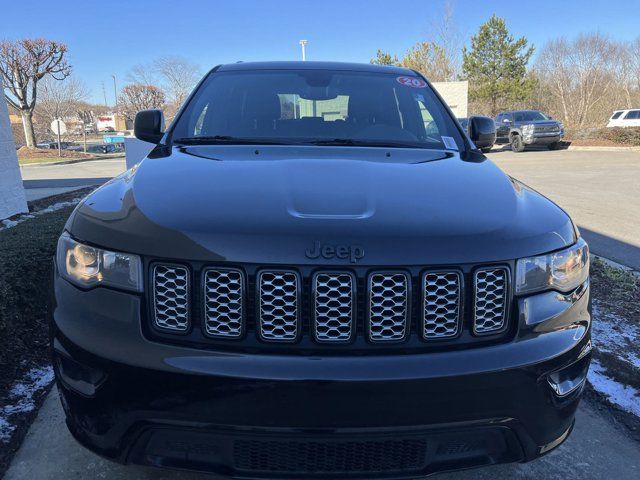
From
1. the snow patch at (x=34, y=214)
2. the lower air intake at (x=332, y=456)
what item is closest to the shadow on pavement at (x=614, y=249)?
the lower air intake at (x=332, y=456)

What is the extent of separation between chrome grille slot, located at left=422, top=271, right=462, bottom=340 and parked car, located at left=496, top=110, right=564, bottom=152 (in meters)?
23.3

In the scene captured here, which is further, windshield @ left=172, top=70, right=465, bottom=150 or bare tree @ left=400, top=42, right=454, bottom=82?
bare tree @ left=400, top=42, right=454, bottom=82

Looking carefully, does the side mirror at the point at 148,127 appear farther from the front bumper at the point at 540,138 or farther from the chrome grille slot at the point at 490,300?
the front bumper at the point at 540,138

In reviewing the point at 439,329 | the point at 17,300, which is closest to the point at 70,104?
the point at 17,300

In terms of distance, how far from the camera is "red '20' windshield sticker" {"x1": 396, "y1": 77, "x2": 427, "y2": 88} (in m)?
3.37

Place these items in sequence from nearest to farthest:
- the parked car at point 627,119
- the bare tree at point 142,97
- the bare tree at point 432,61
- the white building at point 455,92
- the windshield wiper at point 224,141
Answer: the windshield wiper at point 224,141, the parked car at point 627,119, the white building at point 455,92, the bare tree at point 432,61, the bare tree at point 142,97

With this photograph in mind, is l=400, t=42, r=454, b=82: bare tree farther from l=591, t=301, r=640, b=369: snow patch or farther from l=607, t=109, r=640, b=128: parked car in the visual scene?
l=591, t=301, r=640, b=369: snow patch

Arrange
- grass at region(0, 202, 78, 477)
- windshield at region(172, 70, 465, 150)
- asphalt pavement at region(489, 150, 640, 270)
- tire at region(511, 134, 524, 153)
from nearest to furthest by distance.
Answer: windshield at region(172, 70, 465, 150) → grass at region(0, 202, 78, 477) → asphalt pavement at region(489, 150, 640, 270) → tire at region(511, 134, 524, 153)

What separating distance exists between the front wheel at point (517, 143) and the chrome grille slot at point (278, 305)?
2389 cm

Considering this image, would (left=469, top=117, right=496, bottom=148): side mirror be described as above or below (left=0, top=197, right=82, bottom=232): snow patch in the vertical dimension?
above

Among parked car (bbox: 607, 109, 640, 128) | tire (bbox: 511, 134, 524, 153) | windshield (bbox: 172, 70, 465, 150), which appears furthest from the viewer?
parked car (bbox: 607, 109, 640, 128)

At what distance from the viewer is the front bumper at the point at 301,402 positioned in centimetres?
154

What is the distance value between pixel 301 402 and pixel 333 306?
0.30 m

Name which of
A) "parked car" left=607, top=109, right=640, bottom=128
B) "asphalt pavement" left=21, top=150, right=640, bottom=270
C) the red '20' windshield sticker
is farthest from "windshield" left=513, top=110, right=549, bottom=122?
the red '20' windshield sticker
